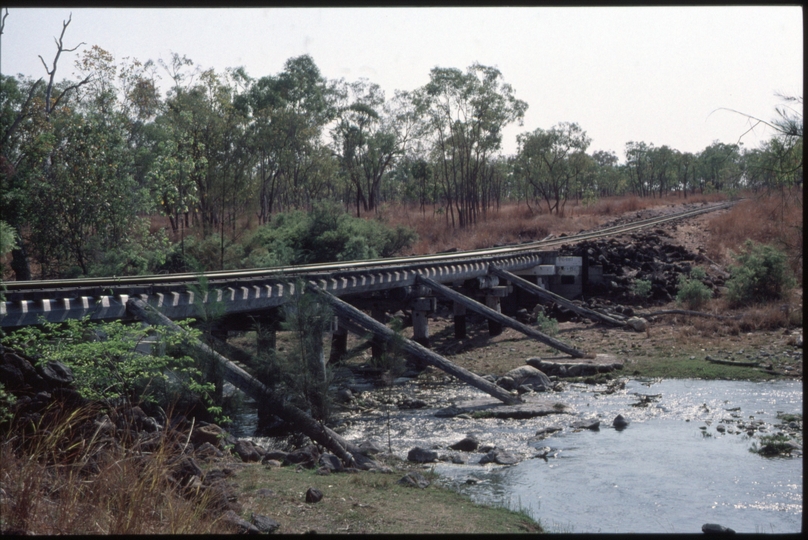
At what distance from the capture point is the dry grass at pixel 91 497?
447 cm

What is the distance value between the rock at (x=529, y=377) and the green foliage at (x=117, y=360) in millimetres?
7673

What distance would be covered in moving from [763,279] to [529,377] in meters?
10.0

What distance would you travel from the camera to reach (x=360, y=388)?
15406mm

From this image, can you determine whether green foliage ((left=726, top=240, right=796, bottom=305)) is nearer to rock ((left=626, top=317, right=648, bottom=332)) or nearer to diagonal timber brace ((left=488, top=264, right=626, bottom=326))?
rock ((left=626, top=317, right=648, bottom=332))

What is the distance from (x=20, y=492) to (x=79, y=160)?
53.7 feet

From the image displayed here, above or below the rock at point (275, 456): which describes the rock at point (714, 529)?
below

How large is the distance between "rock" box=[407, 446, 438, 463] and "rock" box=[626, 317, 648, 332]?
12.4 meters

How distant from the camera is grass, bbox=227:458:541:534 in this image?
6.32m

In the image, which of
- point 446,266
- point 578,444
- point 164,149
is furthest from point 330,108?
point 578,444

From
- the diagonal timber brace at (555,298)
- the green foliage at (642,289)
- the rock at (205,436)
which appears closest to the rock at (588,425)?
the rock at (205,436)

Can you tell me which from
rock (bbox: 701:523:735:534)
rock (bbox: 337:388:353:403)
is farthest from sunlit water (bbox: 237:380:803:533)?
rock (bbox: 337:388:353:403)

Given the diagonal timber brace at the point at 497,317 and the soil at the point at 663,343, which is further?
the diagonal timber brace at the point at 497,317

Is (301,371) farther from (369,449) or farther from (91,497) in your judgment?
(91,497)

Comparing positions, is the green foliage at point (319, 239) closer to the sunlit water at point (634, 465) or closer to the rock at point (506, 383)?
the rock at point (506, 383)
